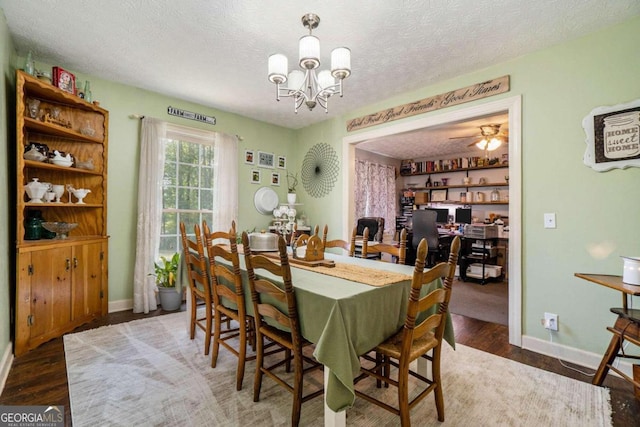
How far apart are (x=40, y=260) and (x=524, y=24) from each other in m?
4.21

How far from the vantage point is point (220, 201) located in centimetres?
397

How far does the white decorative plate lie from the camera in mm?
4434

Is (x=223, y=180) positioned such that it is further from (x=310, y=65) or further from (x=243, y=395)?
(x=243, y=395)

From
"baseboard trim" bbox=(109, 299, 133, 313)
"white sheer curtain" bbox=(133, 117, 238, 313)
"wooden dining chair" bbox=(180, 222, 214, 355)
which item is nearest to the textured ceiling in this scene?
"white sheer curtain" bbox=(133, 117, 238, 313)

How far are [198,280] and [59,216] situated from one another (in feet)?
5.89

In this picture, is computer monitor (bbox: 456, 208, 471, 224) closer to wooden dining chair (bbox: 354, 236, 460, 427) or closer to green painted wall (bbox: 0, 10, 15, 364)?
wooden dining chair (bbox: 354, 236, 460, 427)

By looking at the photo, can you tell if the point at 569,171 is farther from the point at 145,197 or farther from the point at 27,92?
the point at 27,92

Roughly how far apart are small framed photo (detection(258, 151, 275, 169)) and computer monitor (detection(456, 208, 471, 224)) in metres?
4.06

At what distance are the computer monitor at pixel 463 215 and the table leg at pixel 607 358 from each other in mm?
4312

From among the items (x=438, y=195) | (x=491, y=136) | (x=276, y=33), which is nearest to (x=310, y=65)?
(x=276, y=33)

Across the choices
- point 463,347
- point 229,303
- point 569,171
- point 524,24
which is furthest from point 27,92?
point 569,171

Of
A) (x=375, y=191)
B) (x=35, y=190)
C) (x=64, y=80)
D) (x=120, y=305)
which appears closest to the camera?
(x=35, y=190)

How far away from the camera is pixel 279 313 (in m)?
1.48

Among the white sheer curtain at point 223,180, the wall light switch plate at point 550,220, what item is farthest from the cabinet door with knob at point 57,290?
the wall light switch plate at point 550,220
